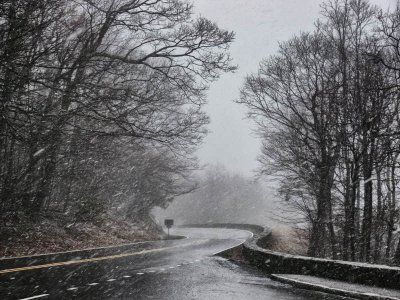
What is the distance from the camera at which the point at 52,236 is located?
52.7 ft

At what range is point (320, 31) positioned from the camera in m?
20.1

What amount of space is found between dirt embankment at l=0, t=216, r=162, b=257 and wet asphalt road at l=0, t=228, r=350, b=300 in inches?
65.5

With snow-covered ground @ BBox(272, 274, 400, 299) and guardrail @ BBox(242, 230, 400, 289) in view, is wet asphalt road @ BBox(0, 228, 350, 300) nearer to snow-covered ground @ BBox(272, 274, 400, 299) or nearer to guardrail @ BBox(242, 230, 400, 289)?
snow-covered ground @ BBox(272, 274, 400, 299)

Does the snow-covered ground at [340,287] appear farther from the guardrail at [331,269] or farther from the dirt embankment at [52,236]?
the dirt embankment at [52,236]

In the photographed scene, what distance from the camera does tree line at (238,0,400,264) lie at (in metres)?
16.1

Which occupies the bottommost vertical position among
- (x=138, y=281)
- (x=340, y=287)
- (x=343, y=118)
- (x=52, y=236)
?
(x=138, y=281)

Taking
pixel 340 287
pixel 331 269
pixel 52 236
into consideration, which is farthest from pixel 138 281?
pixel 52 236

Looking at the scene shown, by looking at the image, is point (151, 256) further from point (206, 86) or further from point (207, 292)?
point (206, 86)

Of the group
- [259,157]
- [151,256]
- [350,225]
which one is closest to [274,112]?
[259,157]

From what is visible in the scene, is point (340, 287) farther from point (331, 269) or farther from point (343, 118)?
point (343, 118)

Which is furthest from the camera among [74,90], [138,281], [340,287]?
[74,90]

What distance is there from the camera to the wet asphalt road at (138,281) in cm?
805

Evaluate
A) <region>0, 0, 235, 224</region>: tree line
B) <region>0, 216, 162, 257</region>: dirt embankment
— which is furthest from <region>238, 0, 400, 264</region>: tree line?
<region>0, 216, 162, 257</region>: dirt embankment

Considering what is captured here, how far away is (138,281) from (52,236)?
7.93 metres
